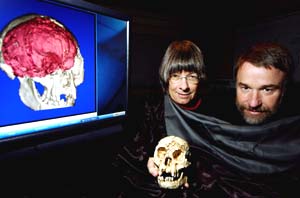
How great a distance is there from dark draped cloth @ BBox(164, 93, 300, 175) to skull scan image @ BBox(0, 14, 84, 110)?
523 millimetres

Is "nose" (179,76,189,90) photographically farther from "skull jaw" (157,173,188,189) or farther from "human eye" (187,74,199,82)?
"skull jaw" (157,173,188,189)

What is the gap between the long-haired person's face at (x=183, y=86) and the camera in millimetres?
1176

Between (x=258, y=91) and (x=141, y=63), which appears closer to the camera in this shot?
(x=258, y=91)

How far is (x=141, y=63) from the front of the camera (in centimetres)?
161

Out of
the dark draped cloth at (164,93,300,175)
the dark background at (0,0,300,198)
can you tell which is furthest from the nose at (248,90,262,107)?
the dark background at (0,0,300,198)

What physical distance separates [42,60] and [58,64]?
0.06 meters

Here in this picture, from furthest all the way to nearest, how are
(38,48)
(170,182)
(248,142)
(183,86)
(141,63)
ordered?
(141,63), (183,86), (248,142), (170,182), (38,48)

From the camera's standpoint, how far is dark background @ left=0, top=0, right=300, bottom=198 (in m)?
0.74

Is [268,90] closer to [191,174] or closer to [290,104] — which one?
[290,104]

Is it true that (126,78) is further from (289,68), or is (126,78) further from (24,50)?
(289,68)

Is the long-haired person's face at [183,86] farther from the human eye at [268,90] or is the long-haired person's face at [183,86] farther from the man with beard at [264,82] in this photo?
the human eye at [268,90]

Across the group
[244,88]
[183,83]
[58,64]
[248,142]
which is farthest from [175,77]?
[58,64]

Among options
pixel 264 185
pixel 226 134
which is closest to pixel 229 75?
pixel 226 134

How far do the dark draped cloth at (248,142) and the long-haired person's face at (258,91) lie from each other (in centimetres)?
9
